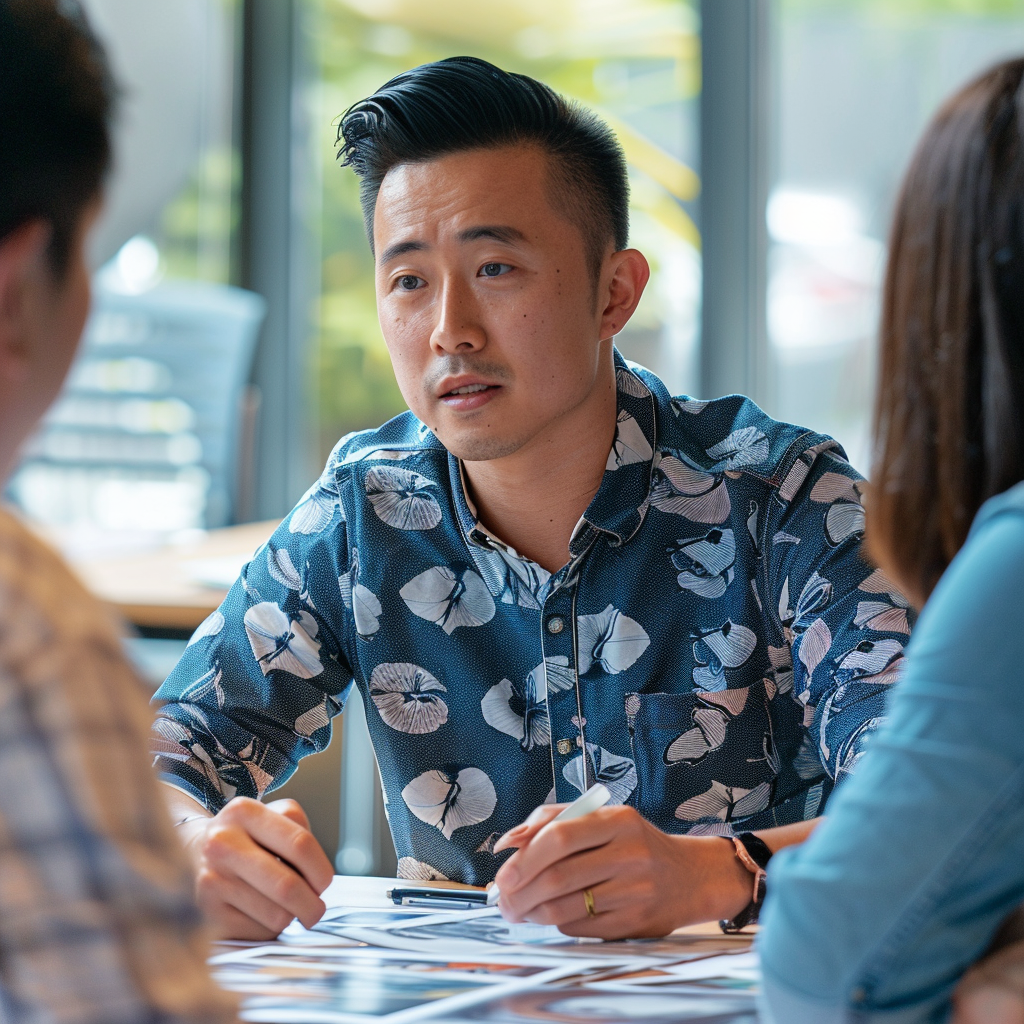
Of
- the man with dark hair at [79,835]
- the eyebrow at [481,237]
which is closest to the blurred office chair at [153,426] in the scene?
the eyebrow at [481,237]

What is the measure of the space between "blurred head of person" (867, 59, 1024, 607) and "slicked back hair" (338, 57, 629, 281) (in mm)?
680

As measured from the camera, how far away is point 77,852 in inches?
19.7

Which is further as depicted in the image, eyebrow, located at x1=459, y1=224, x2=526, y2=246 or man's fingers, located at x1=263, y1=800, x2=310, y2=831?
eyebrow, located at x1=459, y1=224, x2=526, y2=246

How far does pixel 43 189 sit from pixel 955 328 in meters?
0.50

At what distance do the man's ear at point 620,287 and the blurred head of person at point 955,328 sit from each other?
691 millimetres

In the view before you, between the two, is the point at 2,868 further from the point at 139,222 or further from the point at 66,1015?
the point at 139,222

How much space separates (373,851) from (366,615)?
1.35 meters

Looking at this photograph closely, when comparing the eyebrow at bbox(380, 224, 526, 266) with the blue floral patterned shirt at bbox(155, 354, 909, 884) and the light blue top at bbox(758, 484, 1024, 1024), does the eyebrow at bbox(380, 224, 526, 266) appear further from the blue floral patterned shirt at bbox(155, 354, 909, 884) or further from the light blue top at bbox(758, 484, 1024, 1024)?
the light blue top at bbox(758, 484, 1024, 1024)

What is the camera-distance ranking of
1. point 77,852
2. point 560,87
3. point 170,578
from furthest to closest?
point 560,87
point 170,578
point 77,852

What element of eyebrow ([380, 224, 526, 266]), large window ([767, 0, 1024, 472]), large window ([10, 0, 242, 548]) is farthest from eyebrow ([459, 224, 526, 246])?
large window ([767, 0, 1024, 472])

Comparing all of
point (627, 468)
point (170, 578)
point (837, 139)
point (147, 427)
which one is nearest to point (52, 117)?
point (627, 468)

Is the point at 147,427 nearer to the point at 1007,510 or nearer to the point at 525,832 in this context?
the point at 525,832

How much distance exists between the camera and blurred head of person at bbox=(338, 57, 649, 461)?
4.32ft

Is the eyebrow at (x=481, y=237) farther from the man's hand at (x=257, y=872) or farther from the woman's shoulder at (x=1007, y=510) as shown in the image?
the woman's shoulder at (x=1007, y=510)
